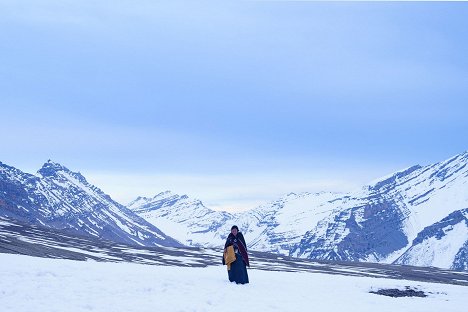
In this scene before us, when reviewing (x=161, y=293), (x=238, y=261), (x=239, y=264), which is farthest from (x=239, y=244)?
(x=161, y=293)

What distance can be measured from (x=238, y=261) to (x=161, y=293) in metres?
6.02

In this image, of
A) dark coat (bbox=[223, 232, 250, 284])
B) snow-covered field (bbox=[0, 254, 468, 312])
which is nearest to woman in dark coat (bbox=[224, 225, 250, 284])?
dark coat (bbox=[223, 232, 250, 284])

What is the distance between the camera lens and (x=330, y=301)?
24.9 metres

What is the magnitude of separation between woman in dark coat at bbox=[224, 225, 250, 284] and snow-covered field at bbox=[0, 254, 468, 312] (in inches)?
26.0

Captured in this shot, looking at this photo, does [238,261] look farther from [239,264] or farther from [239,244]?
[239,244]

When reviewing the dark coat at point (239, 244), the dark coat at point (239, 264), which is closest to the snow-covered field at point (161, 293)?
the dark coat at point (239, 264)

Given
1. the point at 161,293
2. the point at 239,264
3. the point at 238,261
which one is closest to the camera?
the point at 161,293

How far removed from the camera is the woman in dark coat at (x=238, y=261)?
91.8 ft

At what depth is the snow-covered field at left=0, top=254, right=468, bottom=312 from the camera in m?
20.3

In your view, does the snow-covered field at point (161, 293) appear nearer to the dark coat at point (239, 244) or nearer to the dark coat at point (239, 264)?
A: the dark coat at point (239, 264)

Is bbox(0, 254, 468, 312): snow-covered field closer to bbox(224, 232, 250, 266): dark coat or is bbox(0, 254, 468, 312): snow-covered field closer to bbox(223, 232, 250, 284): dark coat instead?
bbox(223, 232, 250, 284): dark coat

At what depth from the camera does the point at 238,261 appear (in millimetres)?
28328

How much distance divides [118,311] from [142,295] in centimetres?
299

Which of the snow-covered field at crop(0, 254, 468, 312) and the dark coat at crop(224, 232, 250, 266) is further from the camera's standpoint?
the dark coat at crop(224, 232, 250, 266)
